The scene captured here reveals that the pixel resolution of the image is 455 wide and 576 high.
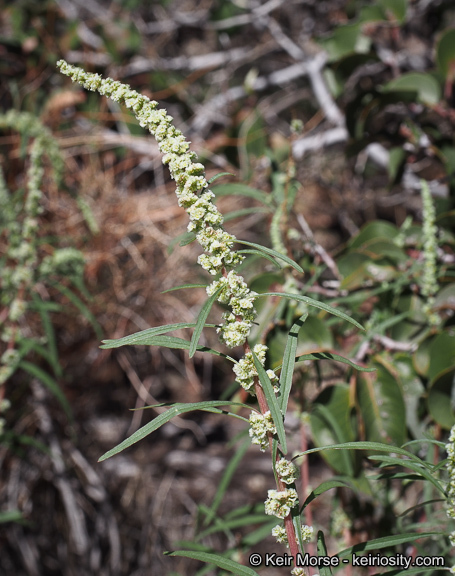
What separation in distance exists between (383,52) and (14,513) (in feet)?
5.31

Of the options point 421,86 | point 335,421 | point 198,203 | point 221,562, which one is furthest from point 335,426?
point 421,86

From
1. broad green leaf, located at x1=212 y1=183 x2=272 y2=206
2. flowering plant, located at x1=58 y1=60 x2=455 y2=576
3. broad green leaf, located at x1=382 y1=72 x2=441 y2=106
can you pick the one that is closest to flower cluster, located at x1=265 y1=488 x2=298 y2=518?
flowering plant, located at x1=58 y1=60 x2=455 y2=576

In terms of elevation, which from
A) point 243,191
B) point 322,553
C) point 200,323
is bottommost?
point 322,553

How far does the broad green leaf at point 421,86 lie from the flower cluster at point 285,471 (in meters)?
0.95

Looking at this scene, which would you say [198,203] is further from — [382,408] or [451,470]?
[382,408]

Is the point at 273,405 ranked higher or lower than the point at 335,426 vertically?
higher

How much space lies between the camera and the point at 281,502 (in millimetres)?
460

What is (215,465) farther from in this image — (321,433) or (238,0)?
(238,0)

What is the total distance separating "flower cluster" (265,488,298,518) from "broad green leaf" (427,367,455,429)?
380 mm

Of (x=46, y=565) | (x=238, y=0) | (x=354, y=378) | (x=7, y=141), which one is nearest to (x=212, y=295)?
(x=354, y=378)

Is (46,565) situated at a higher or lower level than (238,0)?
lower

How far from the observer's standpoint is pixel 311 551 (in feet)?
2.62

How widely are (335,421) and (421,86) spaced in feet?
2.64

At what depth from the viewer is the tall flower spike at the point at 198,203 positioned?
1.48 ft
